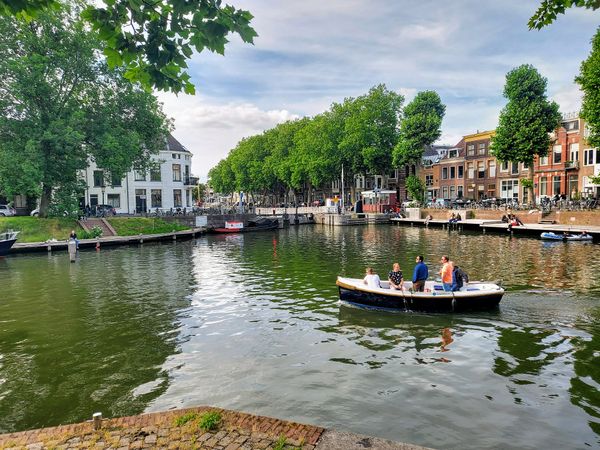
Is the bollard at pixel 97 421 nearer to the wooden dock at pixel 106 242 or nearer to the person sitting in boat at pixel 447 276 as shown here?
the person sitting in boat at pixel 447 276

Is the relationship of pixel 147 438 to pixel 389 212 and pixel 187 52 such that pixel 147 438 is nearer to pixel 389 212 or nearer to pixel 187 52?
pixel 187 52

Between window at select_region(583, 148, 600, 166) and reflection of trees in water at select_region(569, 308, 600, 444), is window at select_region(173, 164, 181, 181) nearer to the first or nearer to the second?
window at select_region(583, 148, 600, 166)

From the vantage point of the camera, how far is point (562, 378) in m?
11.8

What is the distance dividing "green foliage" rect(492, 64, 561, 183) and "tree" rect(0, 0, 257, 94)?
191 ft

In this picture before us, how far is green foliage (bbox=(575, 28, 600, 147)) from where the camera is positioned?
40938 millimetres

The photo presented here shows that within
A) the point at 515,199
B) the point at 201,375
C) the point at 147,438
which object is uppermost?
the point at 515,199

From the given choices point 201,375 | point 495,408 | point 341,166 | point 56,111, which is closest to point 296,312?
point 201,375

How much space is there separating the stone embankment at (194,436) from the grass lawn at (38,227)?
45282mm

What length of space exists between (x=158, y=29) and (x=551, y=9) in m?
6.49

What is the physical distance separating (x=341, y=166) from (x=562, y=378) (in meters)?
80.3

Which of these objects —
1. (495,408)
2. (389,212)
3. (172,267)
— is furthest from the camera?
(389,212)

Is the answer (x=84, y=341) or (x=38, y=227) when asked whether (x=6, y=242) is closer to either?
(x=38, y=227)

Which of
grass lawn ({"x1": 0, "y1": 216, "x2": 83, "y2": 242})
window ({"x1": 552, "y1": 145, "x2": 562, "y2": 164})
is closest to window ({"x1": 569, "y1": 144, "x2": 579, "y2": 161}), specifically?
window ({"x1": 552, "y1": 145, "x2": 562, "y2": 164})

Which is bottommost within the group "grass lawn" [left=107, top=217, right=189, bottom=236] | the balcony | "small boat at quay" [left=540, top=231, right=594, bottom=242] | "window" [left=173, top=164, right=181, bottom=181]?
"small boat at quay" [left=540, top=231, right=594, bottom=242]
